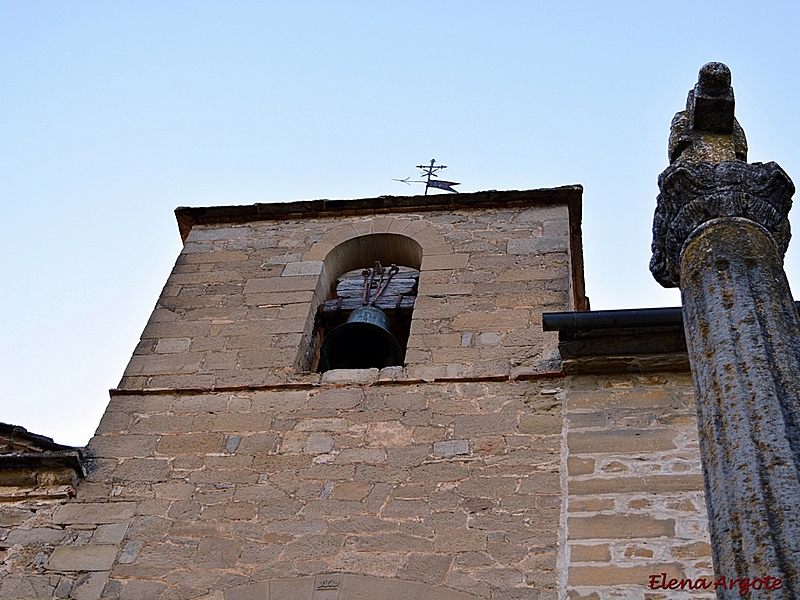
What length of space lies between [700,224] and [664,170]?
0.32 m

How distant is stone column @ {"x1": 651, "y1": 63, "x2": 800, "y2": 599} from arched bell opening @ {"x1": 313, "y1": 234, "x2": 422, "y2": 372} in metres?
3.31

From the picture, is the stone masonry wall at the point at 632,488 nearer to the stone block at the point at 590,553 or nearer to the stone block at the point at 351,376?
the stone block at the point at 590,553

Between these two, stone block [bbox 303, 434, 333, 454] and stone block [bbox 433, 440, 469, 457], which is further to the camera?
stone block [bbox 303, 434, 333, 454]

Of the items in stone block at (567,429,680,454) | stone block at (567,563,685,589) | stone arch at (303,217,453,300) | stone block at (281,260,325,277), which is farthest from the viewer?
stone arch at (303,217,453,300)

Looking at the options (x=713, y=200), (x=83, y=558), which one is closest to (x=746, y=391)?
(x=713, y=200)

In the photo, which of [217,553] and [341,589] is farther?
[217,553]

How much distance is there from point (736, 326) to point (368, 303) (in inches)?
185

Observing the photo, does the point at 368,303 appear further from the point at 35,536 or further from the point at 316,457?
the point at 35,536

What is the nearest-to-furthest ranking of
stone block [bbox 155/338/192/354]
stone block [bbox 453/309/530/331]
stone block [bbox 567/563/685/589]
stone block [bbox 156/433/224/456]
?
1. stone block [bbox 567/563/685/589]
2. stone block [bbox 156/433/224/456]
3. stone block [bbox 453/309/530/331]
4. stone block [bbox 155/338/192/354]

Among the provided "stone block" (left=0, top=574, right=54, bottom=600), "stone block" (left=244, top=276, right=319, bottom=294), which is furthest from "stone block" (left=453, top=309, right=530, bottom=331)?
"stone block" (left=0, top=574, right=54, bottom=600)

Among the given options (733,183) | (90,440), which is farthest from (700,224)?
(90,440)

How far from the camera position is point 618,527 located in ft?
16.2

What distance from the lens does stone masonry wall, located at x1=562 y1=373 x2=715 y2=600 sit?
4707 mm

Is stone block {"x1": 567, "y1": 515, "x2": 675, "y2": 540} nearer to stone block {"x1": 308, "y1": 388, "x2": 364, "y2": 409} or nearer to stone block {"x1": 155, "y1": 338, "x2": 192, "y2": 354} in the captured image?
stone block {"x1": 308, "y1": 388, "x2": 364, "y2": 409}
